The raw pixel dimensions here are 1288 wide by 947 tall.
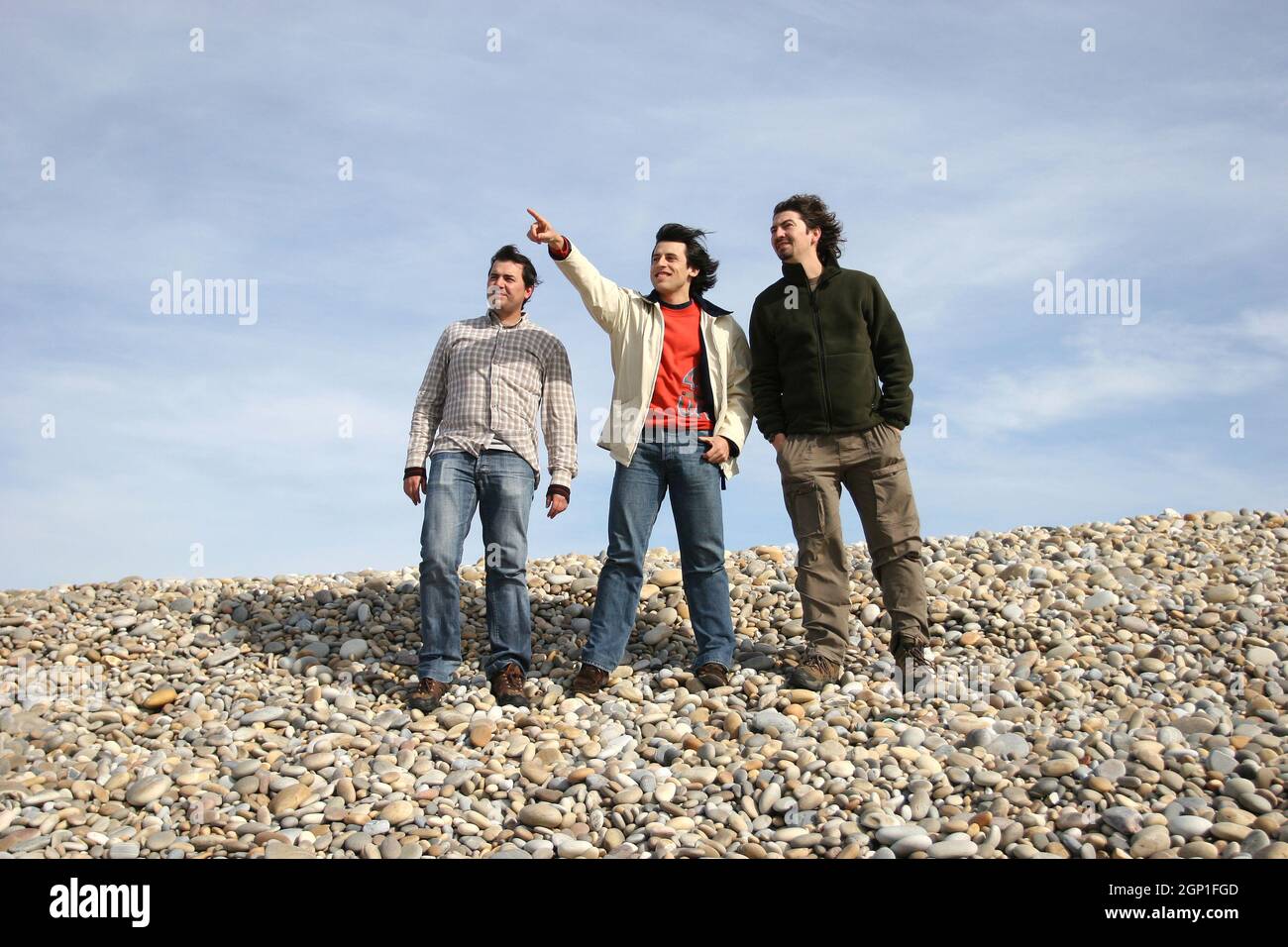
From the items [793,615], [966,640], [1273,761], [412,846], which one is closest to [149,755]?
[412,846]

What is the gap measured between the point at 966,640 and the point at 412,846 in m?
3.83

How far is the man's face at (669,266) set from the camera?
21.2 ft

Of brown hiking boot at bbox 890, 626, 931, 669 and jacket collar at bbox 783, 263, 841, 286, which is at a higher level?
jacket collar at bbox 783, 263, 841, 286

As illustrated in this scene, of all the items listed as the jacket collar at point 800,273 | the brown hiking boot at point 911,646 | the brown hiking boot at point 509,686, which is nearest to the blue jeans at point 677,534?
the brown hiking boot at point 509,686

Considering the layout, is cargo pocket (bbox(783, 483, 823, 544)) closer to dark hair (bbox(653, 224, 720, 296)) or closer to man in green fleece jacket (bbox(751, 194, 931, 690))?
man in green fleece jacket (bbox(751, 194, 931, 690))

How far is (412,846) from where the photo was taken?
16.4ft

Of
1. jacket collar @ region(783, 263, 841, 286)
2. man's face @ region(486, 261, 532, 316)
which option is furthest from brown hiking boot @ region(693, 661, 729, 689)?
man's face @ region(486, 261, 532, 316)

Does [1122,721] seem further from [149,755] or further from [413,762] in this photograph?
[149,755]

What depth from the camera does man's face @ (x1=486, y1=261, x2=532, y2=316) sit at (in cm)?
673

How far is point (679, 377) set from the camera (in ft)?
21.0

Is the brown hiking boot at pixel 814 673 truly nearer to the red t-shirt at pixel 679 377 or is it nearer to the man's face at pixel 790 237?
the red t-shirt at pixel 679 377

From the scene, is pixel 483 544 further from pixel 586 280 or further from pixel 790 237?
pixel 790 237

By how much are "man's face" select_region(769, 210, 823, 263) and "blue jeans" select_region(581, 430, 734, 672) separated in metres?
1.21

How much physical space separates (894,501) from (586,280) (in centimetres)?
216
